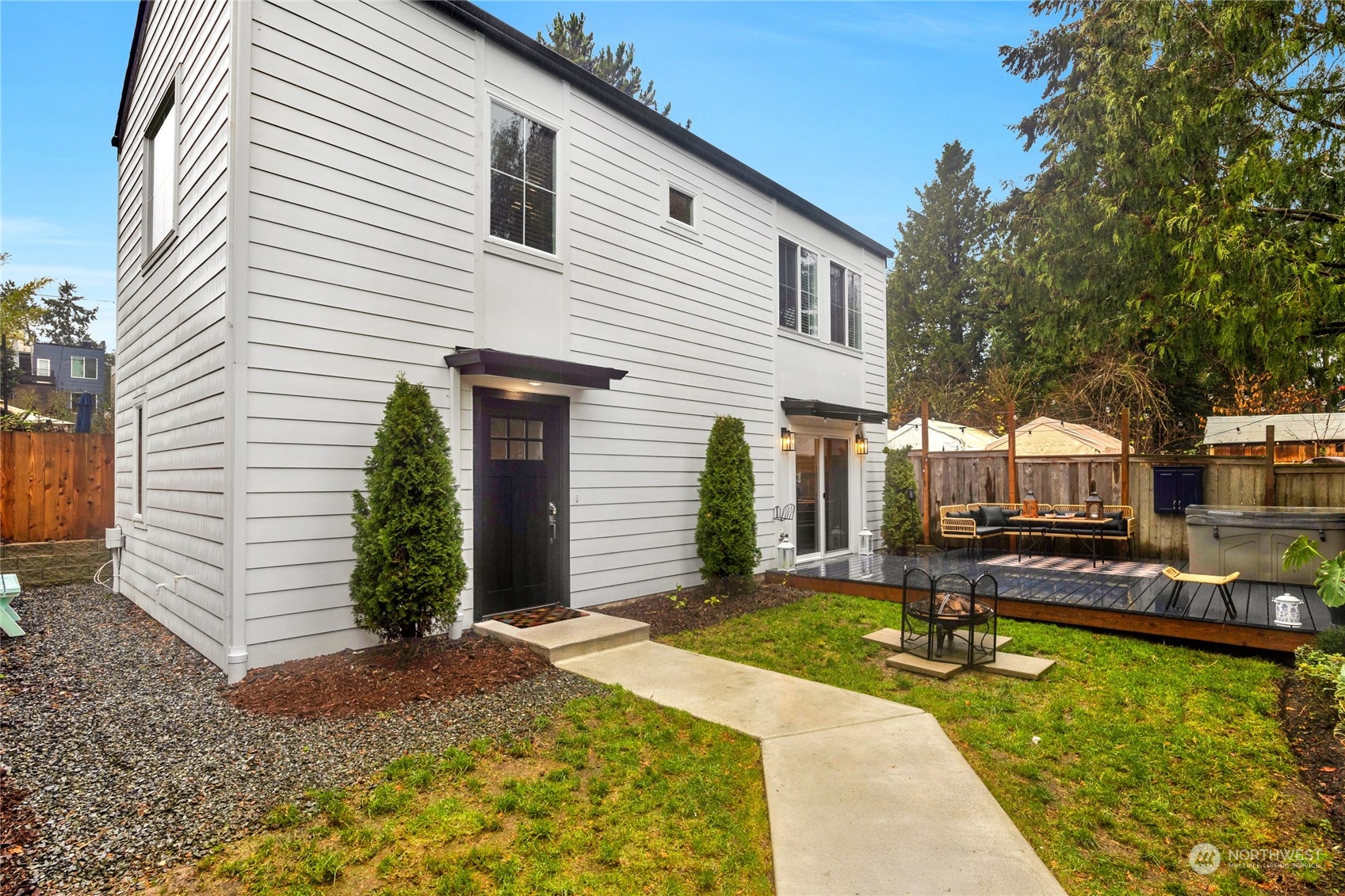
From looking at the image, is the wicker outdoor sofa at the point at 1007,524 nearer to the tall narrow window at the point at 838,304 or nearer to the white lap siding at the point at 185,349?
the tall narrow window at the point at 838,304

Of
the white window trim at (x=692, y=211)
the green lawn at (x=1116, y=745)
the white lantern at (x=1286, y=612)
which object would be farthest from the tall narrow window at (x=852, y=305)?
the white lantern at (x=1286, y=612)

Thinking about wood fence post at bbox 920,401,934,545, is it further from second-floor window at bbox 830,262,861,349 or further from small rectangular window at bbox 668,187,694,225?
small rectangular window at bbox 668,187,694,225

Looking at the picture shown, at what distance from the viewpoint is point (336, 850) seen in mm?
2723

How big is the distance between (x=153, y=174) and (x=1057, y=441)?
47.0ft

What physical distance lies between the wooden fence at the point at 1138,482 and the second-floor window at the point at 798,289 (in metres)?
3.61

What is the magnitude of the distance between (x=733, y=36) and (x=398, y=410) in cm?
851

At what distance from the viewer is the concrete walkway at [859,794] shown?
2598mm

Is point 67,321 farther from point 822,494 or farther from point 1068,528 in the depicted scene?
point 1068,528

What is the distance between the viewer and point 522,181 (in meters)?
6.89

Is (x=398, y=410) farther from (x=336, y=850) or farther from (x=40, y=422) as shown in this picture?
(x=40, y=422)

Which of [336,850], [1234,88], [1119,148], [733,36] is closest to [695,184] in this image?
[733,36]

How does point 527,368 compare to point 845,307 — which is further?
point 845,307

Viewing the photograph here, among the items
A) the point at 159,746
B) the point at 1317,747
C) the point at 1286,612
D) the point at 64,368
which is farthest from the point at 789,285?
the point at 64,368

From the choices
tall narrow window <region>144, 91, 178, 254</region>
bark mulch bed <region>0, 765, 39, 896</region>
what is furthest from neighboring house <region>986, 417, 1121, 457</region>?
bark mulch bed <region>0, 765, 39, 896</region>
